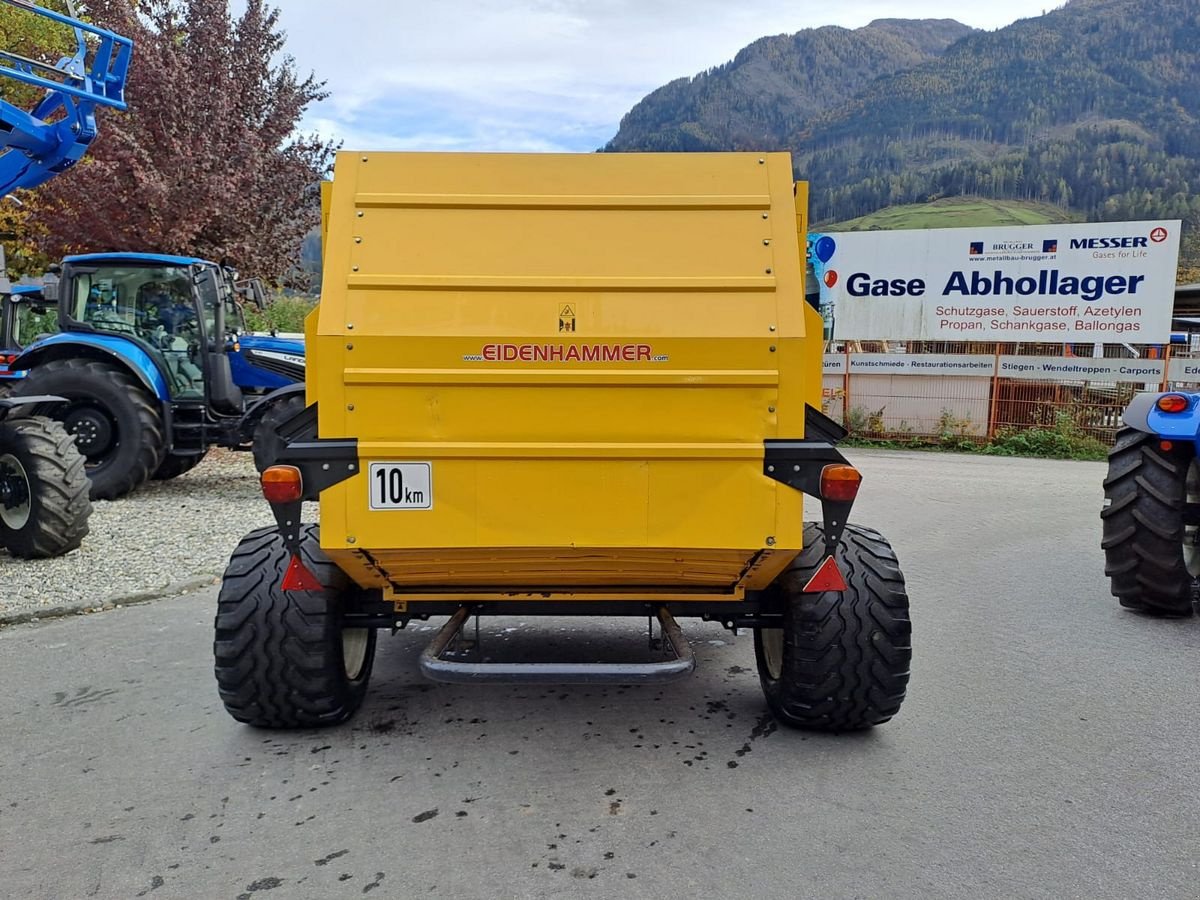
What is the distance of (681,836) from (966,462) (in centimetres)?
1304

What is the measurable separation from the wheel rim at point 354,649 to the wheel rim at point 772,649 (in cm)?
173

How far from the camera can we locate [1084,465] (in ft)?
48.3

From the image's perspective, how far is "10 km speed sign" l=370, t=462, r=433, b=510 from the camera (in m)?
3.19

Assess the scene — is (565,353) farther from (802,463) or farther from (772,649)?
(772,649)

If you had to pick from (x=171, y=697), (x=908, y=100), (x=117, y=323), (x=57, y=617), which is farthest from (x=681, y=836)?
(x=908, y=100)

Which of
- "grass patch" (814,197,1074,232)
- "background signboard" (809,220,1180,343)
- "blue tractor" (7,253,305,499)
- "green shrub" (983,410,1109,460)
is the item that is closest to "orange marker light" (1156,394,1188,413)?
"blue tractor" (7,253,305,499)

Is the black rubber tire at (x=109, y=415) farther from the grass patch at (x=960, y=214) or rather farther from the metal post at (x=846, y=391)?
the grass patch at (x=960, y=214)

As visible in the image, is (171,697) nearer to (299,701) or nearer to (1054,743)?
(299,701)

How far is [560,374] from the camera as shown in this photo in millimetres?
3164

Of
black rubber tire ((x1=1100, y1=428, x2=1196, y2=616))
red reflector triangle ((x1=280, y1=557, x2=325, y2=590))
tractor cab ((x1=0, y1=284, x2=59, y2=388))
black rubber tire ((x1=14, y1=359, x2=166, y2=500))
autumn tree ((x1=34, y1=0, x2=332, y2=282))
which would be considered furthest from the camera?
autumn tree ((x1=34, y1=0, x2=332, y2=282))

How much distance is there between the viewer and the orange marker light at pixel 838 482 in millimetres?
3170

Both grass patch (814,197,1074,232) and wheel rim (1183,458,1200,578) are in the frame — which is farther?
grass patch (814,197,1074,232)

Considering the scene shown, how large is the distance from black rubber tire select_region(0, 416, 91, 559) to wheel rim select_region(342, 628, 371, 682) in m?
3.78

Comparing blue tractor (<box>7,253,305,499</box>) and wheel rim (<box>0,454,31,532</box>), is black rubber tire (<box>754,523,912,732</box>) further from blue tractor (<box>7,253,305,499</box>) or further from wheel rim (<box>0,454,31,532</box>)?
blue tractor (<box>7,253,305,499</box>)
